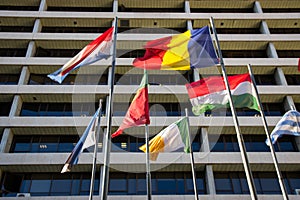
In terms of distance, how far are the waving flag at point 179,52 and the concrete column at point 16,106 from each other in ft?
44.7

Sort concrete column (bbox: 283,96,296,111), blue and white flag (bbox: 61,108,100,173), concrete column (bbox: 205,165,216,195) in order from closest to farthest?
blue and white flag (bbox: 61,108,100,173) → concrete column (bbox: 205,165,216,195) → concrete column (bbox: 283,96,296,111)

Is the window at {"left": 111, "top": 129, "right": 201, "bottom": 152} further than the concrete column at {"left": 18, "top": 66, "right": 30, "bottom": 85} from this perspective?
No

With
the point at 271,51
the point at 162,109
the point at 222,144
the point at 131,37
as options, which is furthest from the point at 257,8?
the point at 222,144

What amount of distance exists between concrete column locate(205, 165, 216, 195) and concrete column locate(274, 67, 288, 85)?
33.2ft

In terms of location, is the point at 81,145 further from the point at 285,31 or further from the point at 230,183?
the point at 285,31

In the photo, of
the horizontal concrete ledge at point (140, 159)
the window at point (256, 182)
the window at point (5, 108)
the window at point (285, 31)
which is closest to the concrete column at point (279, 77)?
the window at point (285, 31)

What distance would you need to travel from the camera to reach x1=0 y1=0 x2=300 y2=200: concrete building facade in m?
19.2

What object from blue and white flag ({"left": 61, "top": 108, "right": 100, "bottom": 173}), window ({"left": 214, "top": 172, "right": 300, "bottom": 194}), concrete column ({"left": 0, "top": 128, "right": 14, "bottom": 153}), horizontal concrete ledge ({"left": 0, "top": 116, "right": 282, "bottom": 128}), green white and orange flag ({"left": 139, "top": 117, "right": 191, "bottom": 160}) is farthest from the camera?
horizontal concrete ledge ({"left": 0, "top": 116, "right": 282, "bottom": 128})

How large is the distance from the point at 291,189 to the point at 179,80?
11741 millimetres

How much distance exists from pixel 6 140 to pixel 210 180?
46.2ft

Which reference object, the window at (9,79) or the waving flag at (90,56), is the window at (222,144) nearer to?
the waving flag at (90,56)

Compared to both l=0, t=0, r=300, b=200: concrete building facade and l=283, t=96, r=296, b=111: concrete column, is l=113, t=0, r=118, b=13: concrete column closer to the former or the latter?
l=0, t=0, r=300, b=200: concrete building facade

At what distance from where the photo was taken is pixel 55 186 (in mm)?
19359

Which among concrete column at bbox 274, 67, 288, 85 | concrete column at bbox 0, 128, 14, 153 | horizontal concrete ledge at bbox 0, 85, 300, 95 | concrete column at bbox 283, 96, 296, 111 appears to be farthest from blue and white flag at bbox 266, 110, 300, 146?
concrete column at bbox 0, 128, 14, 153
